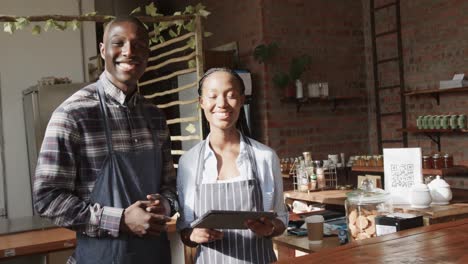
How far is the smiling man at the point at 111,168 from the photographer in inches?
56.5

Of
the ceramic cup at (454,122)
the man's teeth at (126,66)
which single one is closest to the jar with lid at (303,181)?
the ceramic cup at (454,122)

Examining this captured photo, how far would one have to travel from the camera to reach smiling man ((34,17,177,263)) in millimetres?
1435

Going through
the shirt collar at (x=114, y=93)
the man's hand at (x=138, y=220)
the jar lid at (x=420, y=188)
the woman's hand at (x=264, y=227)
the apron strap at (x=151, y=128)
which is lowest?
the jar lid at (x=420, y=188)

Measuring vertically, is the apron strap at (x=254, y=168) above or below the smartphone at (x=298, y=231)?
above

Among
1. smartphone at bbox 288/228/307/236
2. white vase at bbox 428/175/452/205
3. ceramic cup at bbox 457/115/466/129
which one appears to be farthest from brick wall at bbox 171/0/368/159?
smartphone at bbox 288/228/307/236

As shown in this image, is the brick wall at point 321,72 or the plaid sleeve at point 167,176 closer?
the plaid sleeve at point 167,176

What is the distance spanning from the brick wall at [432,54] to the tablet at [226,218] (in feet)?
14.7

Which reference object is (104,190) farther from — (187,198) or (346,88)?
(346,88)

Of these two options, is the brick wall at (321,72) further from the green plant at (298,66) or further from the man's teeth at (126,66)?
the man's teeth at (126,66)

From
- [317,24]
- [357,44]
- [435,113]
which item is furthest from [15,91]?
[435,113]

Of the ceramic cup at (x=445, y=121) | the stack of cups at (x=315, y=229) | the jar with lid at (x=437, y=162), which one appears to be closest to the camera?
the stack of cups at (x=315, y=229)

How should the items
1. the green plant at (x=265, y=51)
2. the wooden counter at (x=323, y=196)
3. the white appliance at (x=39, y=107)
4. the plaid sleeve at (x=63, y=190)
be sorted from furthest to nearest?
the green plant at (x=265, y=51)
the white appliance at (x=39, y=107)
the wooden counter at (x=323, y=196)
the plaid sleeve at (x=63, y=190)

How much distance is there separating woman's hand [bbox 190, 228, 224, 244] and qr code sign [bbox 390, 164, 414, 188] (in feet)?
4.52

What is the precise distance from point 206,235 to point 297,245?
2.65 feet
